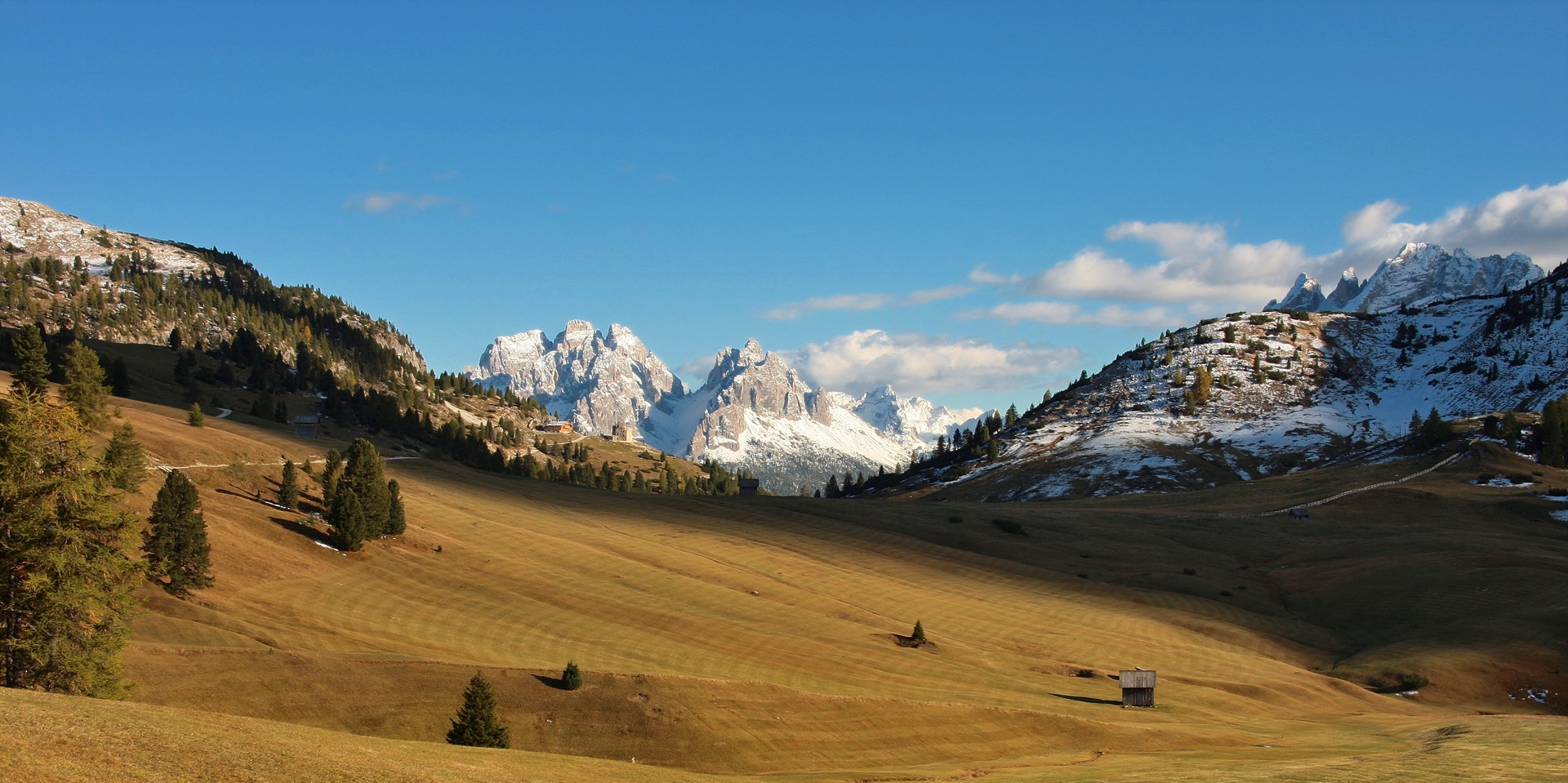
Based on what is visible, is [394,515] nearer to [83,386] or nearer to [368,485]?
[368,485]

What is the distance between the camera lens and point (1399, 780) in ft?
118

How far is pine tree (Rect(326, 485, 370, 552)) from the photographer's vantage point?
9050 centimetres

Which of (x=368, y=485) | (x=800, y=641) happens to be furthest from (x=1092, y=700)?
(x=368, y=485)

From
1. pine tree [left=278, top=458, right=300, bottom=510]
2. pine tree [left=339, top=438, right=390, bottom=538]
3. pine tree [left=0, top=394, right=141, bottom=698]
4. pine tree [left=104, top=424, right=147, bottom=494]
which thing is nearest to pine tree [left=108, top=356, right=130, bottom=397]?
pine tree [left=278, top=458, right=300, bottom=510]

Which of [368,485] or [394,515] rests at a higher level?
[368,485]

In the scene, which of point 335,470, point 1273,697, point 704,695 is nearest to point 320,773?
point 704,695

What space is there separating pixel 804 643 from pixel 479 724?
36096 mm

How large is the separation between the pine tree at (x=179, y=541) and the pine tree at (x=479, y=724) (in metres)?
33.9

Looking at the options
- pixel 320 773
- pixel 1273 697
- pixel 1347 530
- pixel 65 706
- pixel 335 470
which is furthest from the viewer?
pixel 1347 530

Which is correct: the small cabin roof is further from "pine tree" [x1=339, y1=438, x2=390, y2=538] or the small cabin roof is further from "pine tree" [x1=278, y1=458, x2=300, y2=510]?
"pine tree" [x1=278, y1=458, x2=300, y2=510]

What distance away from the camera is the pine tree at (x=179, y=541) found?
69.4m

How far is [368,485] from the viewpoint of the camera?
96.8 meters

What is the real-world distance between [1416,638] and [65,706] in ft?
351

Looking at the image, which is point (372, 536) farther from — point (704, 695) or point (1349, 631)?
point (1349, 631)
